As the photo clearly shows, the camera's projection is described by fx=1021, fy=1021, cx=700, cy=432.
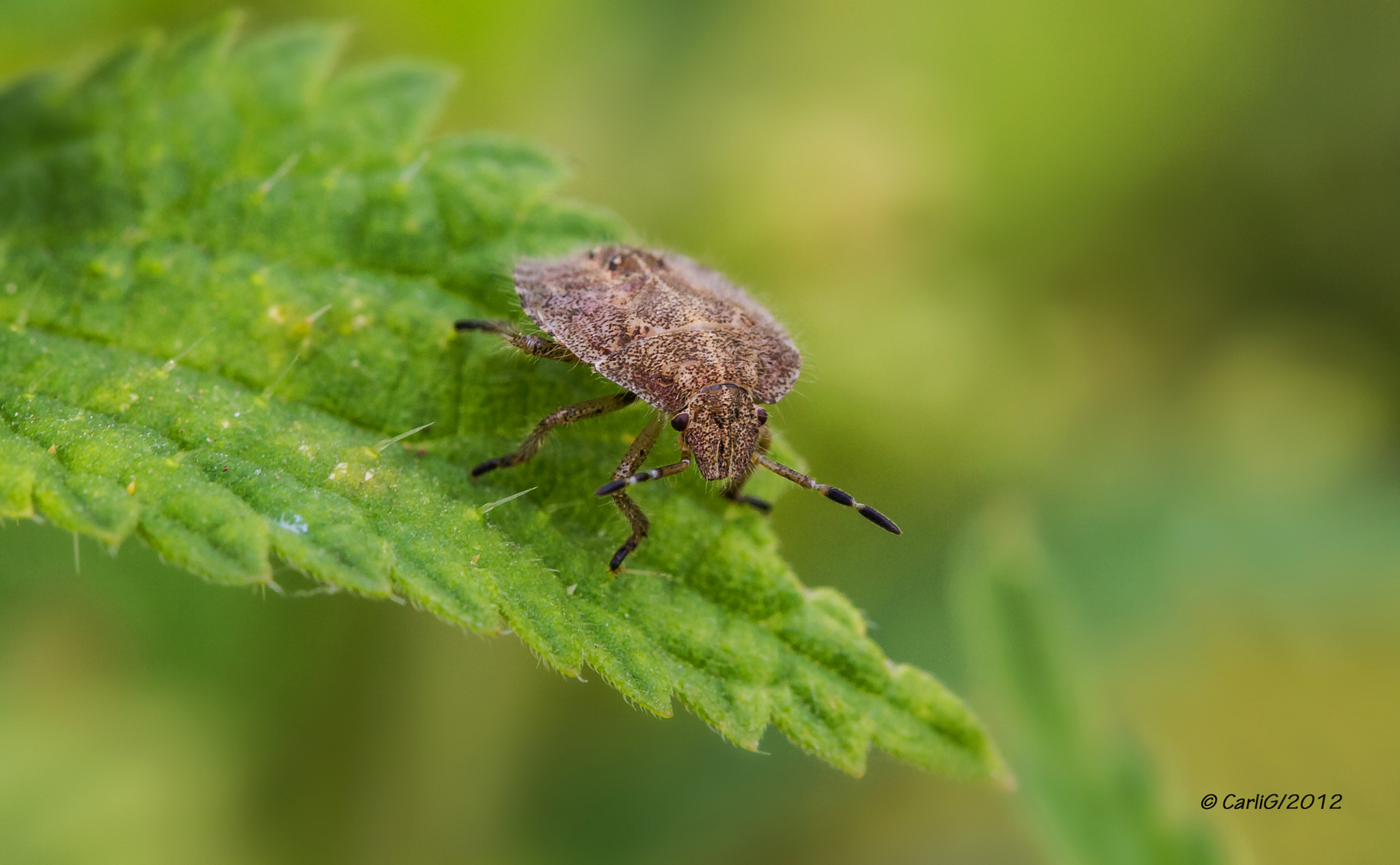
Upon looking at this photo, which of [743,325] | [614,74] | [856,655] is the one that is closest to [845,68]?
[614,74]

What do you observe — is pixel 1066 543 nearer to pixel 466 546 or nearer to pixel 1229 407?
pixel 1229 407

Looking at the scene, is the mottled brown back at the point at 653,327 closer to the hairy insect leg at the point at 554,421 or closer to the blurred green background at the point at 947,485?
the hairy insect leg at the point at 554,421

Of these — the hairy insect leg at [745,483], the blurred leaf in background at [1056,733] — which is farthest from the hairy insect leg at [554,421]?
the blurred leaf in background at [1056,733]

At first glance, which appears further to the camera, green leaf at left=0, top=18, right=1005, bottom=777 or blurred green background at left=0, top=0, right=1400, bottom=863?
blurred green background at left=0, top=0, right=1400, bottom=863

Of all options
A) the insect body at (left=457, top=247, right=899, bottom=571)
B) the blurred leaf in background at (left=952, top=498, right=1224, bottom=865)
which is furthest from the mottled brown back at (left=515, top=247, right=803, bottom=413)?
the blurred leaf in background at (left=952, top=498, right=1224, bottom=865)

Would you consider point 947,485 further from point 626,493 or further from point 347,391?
point 347,391

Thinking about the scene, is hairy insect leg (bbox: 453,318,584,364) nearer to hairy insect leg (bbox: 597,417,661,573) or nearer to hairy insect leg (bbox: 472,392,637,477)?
hairy insect leg (bbox: 472,392,637,477)

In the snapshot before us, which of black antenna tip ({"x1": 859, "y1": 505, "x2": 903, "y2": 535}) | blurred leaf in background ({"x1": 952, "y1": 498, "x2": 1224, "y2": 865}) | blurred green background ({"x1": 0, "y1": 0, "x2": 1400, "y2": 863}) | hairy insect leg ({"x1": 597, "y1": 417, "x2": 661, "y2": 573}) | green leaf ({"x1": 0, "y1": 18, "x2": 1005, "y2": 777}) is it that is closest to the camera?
green leaf ({"x1": 0, "y1": 18, "x2": 1005, "y2": 777})
